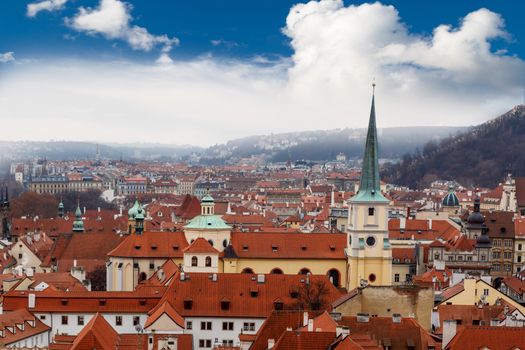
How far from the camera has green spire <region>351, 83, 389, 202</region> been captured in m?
68.2

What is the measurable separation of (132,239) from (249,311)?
21.0 meters

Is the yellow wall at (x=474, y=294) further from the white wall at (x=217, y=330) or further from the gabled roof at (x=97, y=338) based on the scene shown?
the gabled roof at (x=97, y=338)

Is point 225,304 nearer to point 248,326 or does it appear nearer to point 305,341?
point 248,326

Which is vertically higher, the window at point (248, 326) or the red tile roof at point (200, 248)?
the red tile roof at point (200, 248)

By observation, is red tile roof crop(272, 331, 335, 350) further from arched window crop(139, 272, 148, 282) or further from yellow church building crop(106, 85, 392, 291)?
arched window crop(139, 272, 148, 282)

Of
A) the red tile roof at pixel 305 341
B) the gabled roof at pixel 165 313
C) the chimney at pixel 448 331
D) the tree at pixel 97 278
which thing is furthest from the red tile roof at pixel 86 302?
the chimney at pixel 448 331

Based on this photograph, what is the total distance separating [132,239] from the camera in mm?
71062

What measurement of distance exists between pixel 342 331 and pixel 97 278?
4307 cm

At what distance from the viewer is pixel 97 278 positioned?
7525 cm

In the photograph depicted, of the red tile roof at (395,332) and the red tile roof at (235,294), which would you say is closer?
the red tile roof at (395,332)

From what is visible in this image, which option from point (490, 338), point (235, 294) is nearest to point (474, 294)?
point (235, 294)

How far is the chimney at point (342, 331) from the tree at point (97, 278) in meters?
41.2

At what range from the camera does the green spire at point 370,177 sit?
6825 cm

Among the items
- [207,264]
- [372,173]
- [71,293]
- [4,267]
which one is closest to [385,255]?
[372,173]
